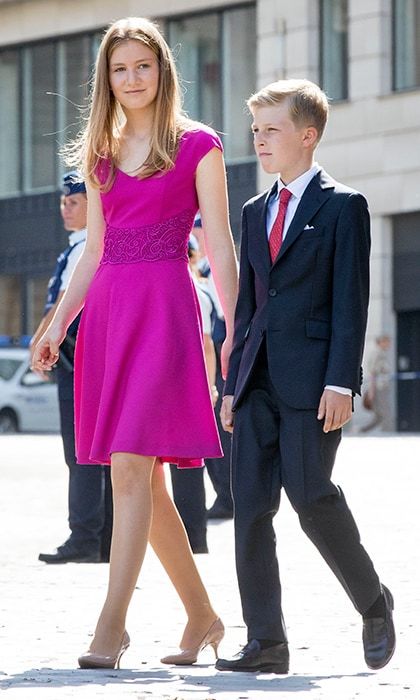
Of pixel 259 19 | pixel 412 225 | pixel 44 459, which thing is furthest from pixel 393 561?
pixel 259 19

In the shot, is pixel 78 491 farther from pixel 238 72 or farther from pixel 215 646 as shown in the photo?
pixel 238 72

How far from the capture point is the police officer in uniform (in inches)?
372

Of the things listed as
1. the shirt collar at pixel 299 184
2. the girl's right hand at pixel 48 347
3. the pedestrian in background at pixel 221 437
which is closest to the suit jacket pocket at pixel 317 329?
the shirt collar at pixel 299 184

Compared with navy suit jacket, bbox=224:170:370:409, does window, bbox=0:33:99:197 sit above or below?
above

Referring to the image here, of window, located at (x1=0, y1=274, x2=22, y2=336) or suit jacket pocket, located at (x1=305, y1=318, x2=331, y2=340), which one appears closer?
suit jacket pocket, located at (x1=305, y1=318, x2=331, y2=340)

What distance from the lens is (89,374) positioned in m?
6.02

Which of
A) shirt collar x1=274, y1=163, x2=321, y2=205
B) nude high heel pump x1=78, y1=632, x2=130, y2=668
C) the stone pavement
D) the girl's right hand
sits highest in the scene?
shirt collar x1=274, y1=163, x2=321, y2=205

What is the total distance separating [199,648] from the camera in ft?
19.7

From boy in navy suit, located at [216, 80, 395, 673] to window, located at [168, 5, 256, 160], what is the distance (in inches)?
1240

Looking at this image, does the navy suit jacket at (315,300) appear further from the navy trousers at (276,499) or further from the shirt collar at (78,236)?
the shirt collar at (78,236)

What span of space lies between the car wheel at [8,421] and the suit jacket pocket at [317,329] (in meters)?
27.1

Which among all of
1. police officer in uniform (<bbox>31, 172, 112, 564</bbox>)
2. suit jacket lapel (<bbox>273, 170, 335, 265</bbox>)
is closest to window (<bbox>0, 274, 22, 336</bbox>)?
police officer in uniform (<bbox>31, 172, 112, 564</bbox>)

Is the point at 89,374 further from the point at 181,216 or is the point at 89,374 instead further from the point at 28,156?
the point at 28,156

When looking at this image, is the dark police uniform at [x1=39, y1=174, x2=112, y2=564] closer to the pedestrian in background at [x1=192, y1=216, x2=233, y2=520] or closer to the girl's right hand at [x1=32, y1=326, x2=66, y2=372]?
the pedestrian in background at [x1=192, y1=216, x2=233, y2=520]
